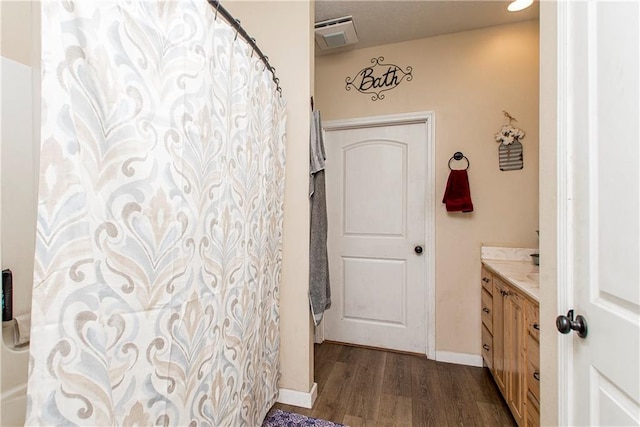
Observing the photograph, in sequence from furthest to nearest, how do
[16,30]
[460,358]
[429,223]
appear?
1. [429,223]
2. [460,358]
3. [16,30]

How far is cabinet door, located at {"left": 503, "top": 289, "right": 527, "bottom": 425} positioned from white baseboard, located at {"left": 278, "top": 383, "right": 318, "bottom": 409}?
46.4 inches

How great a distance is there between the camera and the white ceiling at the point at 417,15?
2072mm

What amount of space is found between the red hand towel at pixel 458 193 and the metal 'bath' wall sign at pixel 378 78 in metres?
1.00

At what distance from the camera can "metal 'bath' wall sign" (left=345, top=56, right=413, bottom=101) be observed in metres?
2.53

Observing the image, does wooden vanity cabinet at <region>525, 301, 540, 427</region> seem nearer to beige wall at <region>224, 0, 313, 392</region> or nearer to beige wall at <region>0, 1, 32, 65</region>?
beige wall at <region>224, 0, 313, 392</region>

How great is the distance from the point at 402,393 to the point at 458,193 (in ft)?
5.24

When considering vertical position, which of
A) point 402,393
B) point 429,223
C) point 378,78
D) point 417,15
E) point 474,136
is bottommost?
point 402,393

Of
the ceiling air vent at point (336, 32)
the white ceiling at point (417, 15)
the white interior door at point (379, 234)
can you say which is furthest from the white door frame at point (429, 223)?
the ceiling air vent at point (336, 32)

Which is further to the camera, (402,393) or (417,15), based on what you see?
(417,15)

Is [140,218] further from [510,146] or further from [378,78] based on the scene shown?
[510,146]

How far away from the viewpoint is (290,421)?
1.62m

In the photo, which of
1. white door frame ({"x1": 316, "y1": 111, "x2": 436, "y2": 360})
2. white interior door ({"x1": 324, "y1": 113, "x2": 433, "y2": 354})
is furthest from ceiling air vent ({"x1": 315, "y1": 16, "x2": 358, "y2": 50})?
white door frame ({"x1": 316, "y1": 111, "x2": 436, "y2": 360})

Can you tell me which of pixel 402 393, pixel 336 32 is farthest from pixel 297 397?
pixel 336 32

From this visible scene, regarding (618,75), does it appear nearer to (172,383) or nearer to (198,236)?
(198,236)
